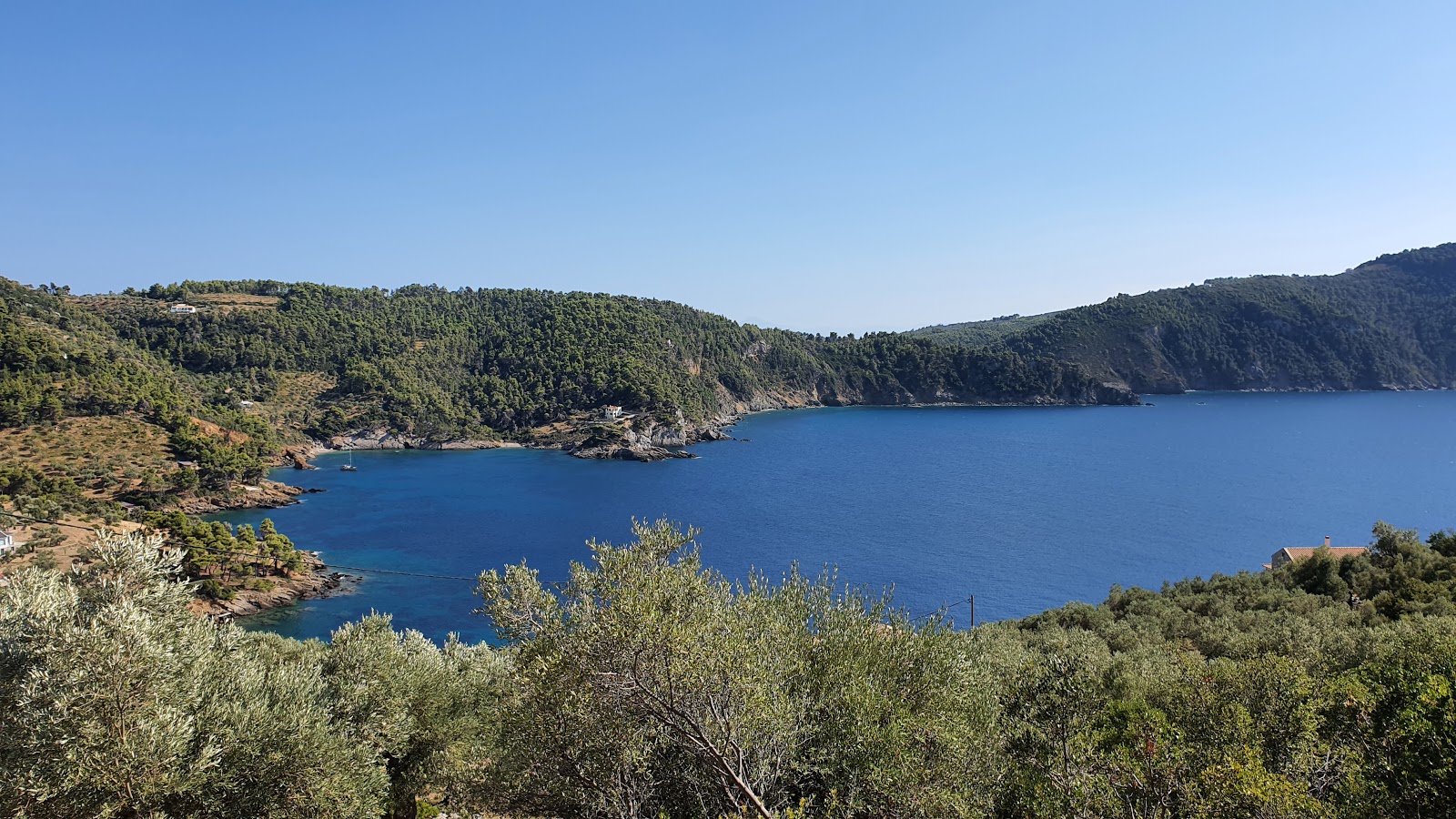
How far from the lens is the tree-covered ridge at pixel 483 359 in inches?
5005

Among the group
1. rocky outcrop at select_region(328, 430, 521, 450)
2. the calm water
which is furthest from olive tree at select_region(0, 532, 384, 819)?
rocky outcrop at select_region(328, 430, 521, 450)

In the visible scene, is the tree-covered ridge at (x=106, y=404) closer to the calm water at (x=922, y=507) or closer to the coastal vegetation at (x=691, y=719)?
the calm water at (x=922, y=507)

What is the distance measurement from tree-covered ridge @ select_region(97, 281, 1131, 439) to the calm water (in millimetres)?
16205

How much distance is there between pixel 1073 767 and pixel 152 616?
1601 cm

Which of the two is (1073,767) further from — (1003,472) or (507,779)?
(1003,472)

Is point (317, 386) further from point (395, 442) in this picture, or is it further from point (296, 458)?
point (296, 458)

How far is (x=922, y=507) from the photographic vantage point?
256 feet

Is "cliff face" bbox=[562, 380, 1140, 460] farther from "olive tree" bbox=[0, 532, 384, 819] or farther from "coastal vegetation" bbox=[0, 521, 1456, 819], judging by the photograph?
"olive tree" bbox=[0, 532, 384, 819]

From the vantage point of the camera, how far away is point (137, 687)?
11.4 meters

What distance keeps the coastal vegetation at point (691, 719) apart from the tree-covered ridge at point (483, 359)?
116821 millimetres

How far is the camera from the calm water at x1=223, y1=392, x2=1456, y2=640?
55.2 meters

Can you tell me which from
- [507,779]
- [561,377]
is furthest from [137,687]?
[561,377]

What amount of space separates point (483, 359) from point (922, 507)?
11035 centimetres

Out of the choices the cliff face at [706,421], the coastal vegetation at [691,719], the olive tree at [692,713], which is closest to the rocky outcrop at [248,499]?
the cliff face at [706,421]
